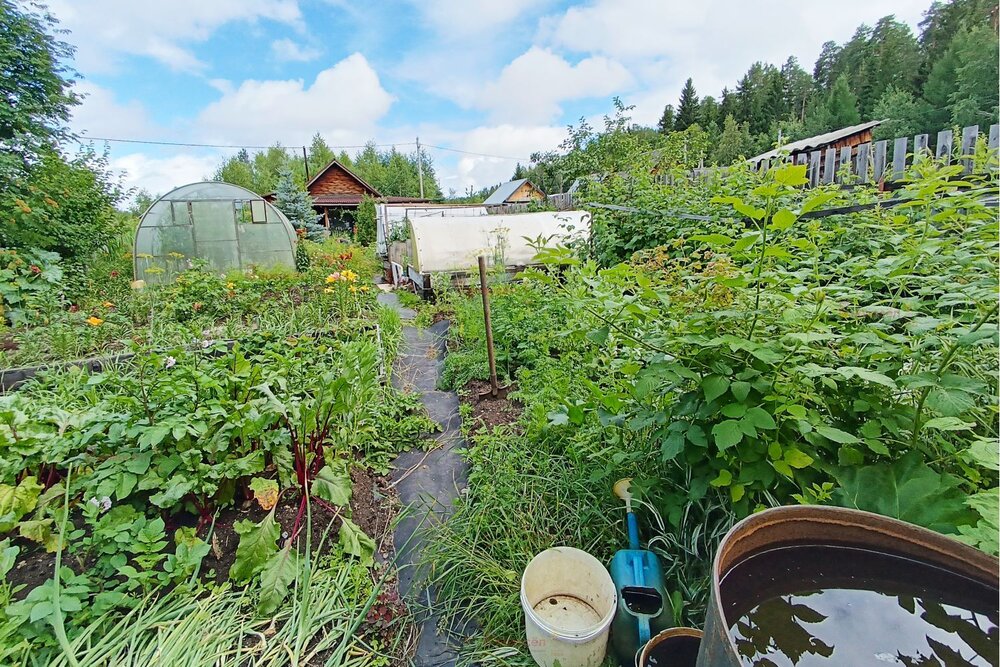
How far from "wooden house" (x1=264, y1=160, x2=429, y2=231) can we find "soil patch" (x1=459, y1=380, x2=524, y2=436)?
22.1 meters

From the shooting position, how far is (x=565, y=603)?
5.42ft

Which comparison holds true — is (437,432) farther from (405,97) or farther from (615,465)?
(405,97)

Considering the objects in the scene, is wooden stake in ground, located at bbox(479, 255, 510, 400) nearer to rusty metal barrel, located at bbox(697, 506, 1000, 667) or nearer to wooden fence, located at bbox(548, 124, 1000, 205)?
wooden fence, located at bbox(548, 124, 1000, 205)

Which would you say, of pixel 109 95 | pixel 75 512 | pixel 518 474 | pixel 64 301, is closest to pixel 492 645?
pixel 518 474

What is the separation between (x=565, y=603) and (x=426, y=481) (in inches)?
45.6

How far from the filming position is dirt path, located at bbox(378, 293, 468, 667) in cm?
167

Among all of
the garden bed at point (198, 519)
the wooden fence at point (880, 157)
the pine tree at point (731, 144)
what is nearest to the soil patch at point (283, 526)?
the garden bed at point (198, 519)

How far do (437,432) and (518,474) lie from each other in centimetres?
109

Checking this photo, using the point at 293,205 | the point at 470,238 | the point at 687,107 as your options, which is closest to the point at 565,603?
the point at 470,238

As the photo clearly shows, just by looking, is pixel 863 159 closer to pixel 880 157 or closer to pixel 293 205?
pixel 880 157

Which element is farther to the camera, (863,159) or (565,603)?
(863,159)

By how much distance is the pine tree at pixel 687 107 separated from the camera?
1665 inches

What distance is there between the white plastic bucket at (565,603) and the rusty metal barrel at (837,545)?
0.71m

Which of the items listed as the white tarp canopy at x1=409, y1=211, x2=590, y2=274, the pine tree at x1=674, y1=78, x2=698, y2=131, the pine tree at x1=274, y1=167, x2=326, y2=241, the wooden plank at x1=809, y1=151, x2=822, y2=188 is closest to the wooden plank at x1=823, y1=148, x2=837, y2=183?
the wooden plank at x1=809, y1=151, x2=822, y2=188
